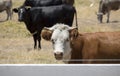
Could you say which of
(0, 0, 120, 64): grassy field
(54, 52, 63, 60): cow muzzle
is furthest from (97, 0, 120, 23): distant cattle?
(54, 52, 63, 60): cow muzzle

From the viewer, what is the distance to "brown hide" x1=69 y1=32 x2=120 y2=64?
13.1 ft

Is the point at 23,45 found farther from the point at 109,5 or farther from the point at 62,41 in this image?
the point at 109,5

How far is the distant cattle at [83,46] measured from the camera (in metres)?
3.99

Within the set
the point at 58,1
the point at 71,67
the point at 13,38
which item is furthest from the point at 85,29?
the point at 71,67

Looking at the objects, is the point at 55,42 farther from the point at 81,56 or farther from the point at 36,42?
the point at 36,42

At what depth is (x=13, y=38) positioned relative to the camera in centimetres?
984

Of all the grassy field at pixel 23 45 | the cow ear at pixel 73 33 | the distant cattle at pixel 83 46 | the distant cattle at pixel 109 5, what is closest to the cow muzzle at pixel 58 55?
the distant cattle at pixel 83 46

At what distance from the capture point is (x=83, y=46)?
406cm

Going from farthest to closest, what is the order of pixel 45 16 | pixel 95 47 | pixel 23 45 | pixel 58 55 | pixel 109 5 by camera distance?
pixel 109 5 → pixel 45 16 → pixel 23 45 → pixel 95 47 → pixel 58 55

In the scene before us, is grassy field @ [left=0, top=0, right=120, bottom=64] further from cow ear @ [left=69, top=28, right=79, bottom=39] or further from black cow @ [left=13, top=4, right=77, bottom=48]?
cow ear @ [left=69, top=28, right=79, bottom=39]

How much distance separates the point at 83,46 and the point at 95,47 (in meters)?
0.14

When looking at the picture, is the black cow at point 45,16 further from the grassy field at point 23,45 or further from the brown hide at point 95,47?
the brown hide at point 95,47

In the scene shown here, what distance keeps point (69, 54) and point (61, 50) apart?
14cm

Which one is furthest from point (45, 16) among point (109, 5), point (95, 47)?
point (109, 5)
